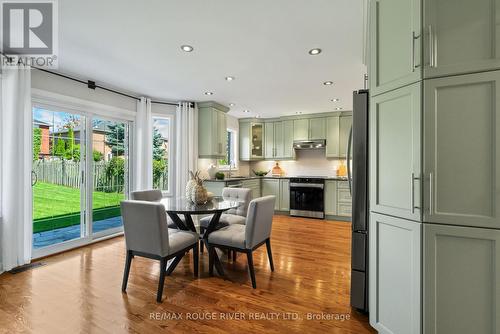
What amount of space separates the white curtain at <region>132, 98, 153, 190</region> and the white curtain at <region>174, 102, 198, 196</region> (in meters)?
0.51

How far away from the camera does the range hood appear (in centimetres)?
589

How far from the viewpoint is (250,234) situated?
2.48 meters

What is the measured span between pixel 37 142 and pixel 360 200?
3.97 m

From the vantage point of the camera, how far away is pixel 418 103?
1.40 meters

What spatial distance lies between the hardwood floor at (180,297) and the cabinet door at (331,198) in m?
2.21

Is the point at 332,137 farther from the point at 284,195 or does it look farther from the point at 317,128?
the point at 284,195

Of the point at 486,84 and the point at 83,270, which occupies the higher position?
the point at 486,84

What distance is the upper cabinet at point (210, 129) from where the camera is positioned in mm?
4977

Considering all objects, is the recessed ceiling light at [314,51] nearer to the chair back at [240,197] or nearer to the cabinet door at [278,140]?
the chair back at [240,197]

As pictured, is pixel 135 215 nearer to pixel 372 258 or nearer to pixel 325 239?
pixel 372 258

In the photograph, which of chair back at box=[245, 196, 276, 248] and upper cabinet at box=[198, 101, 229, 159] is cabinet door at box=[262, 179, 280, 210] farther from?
chair back at box=[245, 196, 276, 248]

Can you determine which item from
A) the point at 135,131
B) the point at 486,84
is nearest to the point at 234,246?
the point at 486,84

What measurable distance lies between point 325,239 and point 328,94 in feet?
8.13

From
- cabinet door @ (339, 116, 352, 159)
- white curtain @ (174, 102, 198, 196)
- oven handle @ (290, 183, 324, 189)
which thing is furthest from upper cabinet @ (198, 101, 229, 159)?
cabinet door @ (339, 116, 352, 159)
